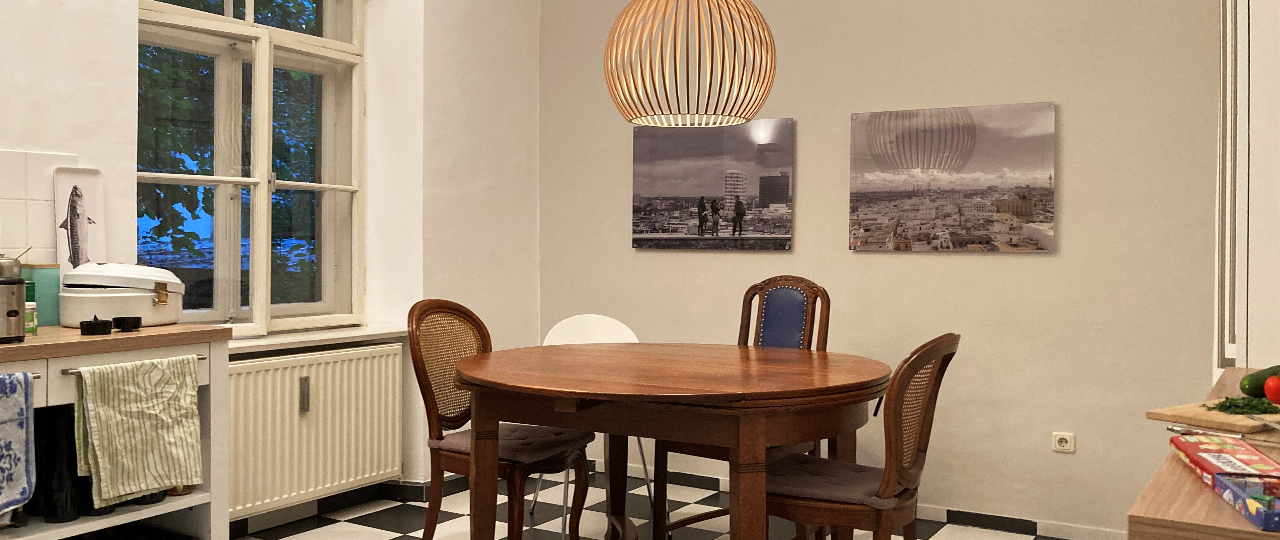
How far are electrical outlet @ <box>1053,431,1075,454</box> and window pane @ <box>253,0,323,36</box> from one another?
3.59 m

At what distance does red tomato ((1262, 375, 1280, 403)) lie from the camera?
1.60 m

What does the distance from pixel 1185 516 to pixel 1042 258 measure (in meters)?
3.07

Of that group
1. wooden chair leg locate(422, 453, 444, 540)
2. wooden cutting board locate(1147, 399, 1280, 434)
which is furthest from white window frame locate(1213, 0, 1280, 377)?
wooden chair leg locate(422, 453, 444, 540)

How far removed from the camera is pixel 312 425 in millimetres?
3920

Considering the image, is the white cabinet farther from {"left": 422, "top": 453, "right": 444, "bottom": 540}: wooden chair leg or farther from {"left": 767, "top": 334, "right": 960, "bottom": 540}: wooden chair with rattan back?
{"left": 767, "top": 334, "right": 960, "bottom": 540}: wooden chair with rattan back

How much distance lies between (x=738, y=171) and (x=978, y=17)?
1.25m

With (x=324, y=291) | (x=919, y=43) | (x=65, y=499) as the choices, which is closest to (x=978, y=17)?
(x=919, y=43)

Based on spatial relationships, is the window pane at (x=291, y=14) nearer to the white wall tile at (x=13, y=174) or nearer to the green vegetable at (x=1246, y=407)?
the white wall tile at (x=13, y=174)

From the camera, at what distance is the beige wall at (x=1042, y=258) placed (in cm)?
366

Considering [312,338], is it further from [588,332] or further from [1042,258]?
[1042,258]

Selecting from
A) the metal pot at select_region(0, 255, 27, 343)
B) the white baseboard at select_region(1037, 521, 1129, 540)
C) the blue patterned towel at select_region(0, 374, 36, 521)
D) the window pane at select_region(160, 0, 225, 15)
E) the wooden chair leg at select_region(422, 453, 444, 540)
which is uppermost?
the window pane at select_region(160, 0, 225, 15)

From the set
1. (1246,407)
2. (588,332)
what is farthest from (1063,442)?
(1246,407)

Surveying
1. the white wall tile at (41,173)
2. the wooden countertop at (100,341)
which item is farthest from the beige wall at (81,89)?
the wooden countertop at (100,341)

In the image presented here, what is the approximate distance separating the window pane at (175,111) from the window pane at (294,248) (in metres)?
0.39
